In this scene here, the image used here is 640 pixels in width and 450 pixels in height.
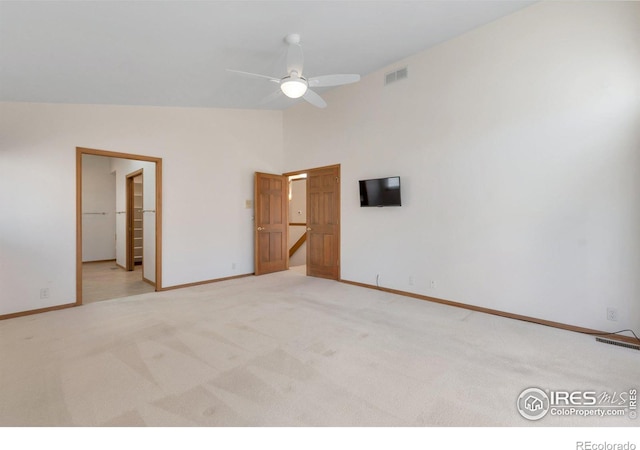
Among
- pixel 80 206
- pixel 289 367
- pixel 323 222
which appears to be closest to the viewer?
pixel 289 367

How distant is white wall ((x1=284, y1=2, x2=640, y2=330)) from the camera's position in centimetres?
287

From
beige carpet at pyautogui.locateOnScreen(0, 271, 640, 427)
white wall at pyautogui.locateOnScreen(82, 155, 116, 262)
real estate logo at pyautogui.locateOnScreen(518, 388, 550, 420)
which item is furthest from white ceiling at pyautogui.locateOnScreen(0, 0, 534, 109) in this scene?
white wall at pyautogui.locateOnScreen(82, 155, 116, 262)

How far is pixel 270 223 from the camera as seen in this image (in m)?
6.21

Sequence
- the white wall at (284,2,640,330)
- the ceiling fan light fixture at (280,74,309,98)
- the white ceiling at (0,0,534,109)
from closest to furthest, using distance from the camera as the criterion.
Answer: the white ceiling at (0,0,534,109)
the white wall at (284,2,640,330)
the ceiling fan light fixture at (280,74,309,98)

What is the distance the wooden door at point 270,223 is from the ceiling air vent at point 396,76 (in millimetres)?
2954

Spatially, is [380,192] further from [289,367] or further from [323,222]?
[289,367]

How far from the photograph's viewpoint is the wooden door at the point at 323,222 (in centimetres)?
549

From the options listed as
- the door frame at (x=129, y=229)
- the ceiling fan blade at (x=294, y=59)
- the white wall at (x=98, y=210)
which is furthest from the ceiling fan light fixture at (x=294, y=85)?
the white wall at (x=98, y=210)

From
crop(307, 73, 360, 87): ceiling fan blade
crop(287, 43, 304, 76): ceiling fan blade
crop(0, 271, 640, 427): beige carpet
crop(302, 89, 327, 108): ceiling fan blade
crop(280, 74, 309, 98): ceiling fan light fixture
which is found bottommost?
crop(0, 271, 640, 427): beige carpet

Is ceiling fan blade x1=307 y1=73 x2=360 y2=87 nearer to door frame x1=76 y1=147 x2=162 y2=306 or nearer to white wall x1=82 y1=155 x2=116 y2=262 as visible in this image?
door frame x1=76 y1=147 x2=162 y2=306

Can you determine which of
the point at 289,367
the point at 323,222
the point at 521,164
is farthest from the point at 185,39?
the point at 521,164

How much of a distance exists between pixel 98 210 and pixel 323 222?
6.67 meters

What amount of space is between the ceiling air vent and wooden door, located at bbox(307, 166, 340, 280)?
1.67 meters

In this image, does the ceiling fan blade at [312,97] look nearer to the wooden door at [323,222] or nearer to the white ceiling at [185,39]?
the white ceiling at [185,39]
